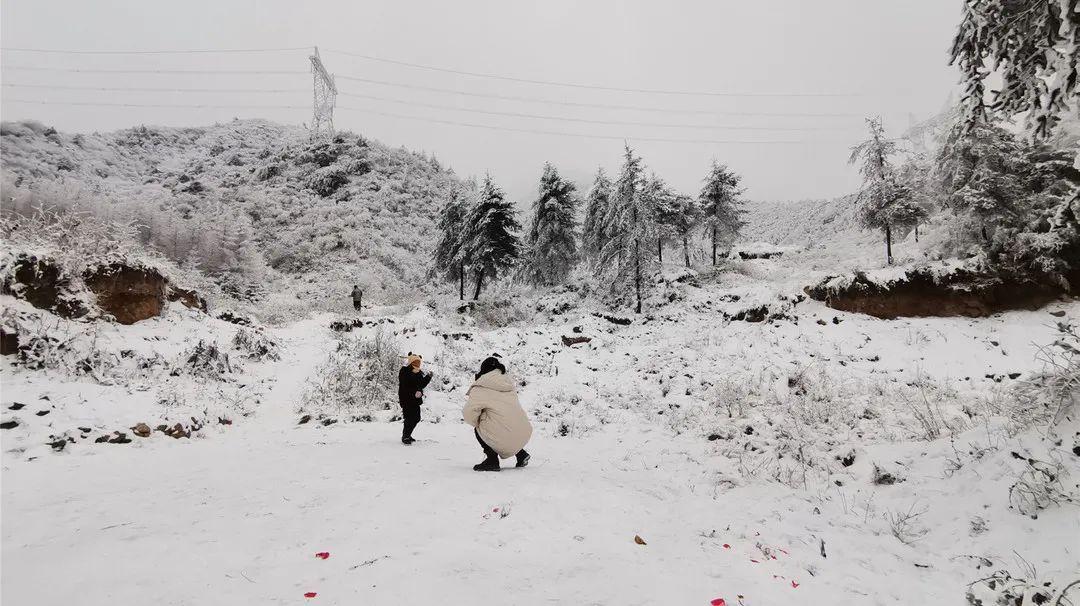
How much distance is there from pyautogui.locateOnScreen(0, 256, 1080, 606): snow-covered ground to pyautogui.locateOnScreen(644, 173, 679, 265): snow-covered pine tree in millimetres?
22925

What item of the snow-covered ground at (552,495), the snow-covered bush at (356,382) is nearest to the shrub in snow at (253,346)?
the snow-covered ground at (552,495)

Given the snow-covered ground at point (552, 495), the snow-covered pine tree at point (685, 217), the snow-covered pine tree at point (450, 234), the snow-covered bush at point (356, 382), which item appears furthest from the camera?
the snow-covered pine tree at point (685, 217)

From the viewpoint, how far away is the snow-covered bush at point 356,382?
1040cm

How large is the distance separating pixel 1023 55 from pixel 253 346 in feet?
55.4

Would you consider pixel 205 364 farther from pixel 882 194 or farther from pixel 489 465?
pixel 882 194

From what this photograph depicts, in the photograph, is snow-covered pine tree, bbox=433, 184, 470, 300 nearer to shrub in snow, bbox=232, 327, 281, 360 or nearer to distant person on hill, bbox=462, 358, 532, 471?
shrub in snow, bbox=232, 327, 281, 360

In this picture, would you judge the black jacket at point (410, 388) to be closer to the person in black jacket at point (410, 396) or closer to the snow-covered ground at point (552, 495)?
the person in black jacket at point (410, 396)

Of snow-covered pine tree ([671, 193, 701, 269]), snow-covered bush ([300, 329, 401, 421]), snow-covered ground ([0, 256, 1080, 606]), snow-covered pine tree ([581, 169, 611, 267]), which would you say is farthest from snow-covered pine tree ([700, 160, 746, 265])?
snow-covered bush ([300, 329, 401, 421])

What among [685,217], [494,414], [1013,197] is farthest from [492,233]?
[1013,197]

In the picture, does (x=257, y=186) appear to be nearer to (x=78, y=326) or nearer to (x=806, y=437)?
(x=78, y=326)

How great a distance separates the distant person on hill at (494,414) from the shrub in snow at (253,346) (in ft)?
32.2

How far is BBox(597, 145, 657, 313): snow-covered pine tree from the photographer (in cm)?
2633

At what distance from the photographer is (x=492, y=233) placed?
2945cm

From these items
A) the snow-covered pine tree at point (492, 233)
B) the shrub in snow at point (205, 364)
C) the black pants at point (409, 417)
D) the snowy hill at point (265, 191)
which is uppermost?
the snowy hill at point (265, 191)
